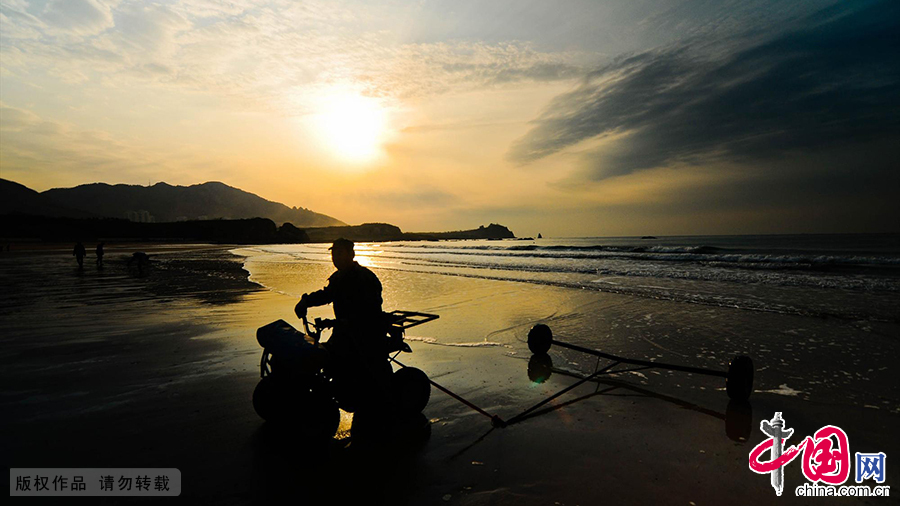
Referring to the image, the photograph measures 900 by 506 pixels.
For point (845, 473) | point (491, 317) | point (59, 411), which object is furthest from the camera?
point (491, 317)

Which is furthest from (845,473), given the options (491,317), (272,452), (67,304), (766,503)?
(67,304)

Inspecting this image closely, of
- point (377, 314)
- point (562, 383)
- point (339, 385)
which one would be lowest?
point (562, 383)

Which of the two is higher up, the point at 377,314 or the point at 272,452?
the point at 377,314

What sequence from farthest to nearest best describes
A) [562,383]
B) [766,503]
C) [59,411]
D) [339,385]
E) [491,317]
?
[491,317], [562,383], [59,411], [339,385], [766,503]

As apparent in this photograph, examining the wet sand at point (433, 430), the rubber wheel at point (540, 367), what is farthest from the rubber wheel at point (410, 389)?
the rubber wheel at point (540, 367)

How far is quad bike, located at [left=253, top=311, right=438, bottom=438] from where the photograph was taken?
3795 millimetres

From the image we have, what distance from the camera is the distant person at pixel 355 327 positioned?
164 inches

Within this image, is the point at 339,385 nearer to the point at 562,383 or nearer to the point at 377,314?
the point at 377,314

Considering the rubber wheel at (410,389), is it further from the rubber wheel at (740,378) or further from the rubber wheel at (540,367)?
the rubber wheel at (740,378)

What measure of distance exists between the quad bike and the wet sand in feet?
0.90

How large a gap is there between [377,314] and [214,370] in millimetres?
4040

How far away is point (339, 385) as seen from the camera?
13.9 feet

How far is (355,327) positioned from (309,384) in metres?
0.73

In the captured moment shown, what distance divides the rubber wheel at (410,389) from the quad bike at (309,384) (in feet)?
0.04
